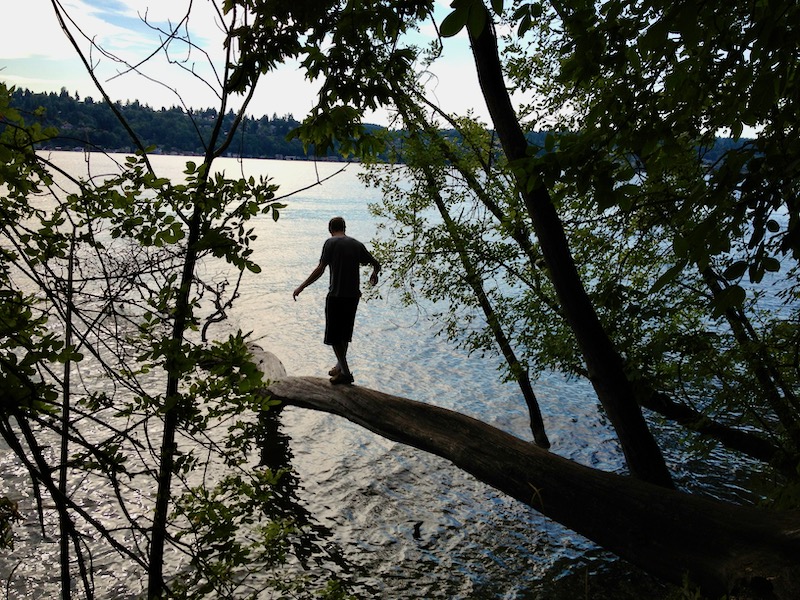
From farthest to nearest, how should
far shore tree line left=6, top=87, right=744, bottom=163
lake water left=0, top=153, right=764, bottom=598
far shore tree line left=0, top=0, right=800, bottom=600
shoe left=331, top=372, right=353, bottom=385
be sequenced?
shoe left=331, top=372, right=353, bottom=385 → lake water left=0, top=153, right=764, bottom=598 → far shore tree line left=6, top=87, right=744, bottom=163 → far shore tree line left=0, top=0, right=800, bottom=600

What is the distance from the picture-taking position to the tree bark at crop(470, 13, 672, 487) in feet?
18.5

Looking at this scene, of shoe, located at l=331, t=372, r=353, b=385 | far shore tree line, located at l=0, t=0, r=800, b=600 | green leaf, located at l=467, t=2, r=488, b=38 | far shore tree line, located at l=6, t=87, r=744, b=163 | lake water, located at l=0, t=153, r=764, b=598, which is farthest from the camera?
Result: shoe, located at l=331, t=372, r=353, b=385

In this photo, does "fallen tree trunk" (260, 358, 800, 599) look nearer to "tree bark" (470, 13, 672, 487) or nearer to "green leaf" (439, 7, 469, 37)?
"tree bark" (470, 13, 672, 487)

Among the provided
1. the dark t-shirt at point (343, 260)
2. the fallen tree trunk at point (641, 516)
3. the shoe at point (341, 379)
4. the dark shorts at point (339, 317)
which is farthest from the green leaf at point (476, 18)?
the shoe at point (341, 379)

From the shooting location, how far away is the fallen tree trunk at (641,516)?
488cm

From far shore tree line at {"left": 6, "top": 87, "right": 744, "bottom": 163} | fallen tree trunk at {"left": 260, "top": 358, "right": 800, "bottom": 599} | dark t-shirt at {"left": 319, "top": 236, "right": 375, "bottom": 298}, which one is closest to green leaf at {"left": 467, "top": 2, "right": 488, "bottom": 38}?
far shore tree line at {"left": 6, "top": 87, "right": 744, "bottom": 163}

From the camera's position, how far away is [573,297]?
602 cm

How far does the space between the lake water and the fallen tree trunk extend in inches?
12.5

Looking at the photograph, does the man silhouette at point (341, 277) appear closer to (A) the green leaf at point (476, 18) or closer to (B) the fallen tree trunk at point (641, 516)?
(B) the fallen tree trunk at point (641, 516)

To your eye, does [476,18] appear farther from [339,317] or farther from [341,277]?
[339,317]

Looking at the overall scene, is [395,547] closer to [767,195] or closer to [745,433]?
[745,433]

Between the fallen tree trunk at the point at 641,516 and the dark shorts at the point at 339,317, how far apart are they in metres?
1.62

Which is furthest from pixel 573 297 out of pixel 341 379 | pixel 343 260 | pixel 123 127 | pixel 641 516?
pixel 341 379

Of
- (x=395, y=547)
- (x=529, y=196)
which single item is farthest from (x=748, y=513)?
(x=395, y=547)
